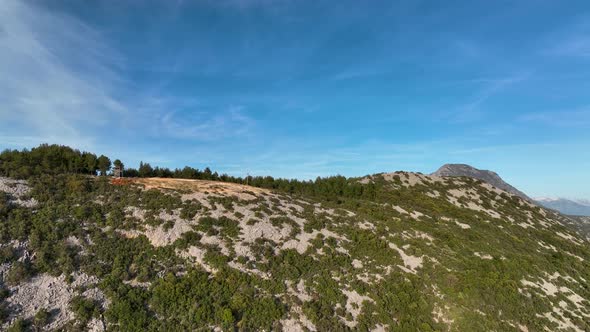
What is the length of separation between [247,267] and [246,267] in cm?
9

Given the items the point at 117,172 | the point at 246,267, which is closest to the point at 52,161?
the point at 117,172

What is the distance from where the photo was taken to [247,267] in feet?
89.2

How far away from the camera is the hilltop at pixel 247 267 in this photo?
2152 cm

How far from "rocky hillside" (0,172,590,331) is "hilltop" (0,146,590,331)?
0.11m

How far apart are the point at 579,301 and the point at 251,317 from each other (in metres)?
34.9

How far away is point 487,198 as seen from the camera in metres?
70.3

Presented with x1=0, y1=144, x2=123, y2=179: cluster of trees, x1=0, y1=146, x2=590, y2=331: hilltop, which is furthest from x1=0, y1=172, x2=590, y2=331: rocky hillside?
x1=0, y1=144, x2=123, y2=179: cluster of trees

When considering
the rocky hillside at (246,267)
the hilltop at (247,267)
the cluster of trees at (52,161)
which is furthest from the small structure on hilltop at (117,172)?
the hilltop at (247,267)

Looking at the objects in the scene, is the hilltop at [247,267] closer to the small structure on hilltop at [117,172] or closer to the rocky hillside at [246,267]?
the rocky hillside at [246,267]

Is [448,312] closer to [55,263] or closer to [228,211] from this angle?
[228,211]

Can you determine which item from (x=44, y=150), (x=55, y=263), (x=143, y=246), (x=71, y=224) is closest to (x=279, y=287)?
(x=143, y=246)

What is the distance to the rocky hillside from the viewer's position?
2148cm

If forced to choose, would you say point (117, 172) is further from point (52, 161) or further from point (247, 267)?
point (247, 267)

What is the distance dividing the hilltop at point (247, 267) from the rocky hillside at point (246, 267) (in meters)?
0.11
